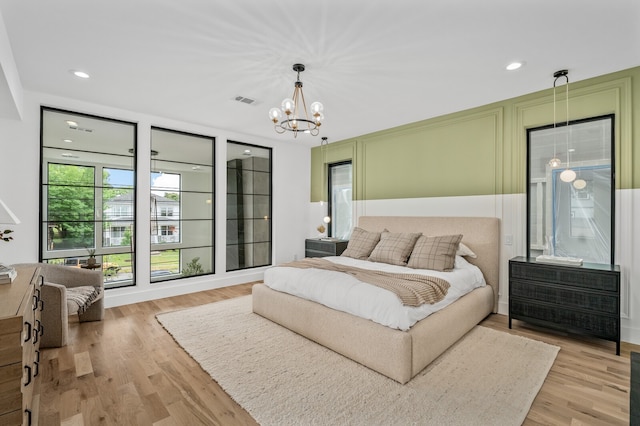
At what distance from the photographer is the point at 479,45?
2.50 metres

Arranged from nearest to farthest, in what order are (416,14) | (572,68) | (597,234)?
1. (416,14)
2. (572,68)
3. (597,234)

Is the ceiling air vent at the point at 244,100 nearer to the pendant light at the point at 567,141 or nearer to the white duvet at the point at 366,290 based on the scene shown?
the white duvet at the point at 366,290

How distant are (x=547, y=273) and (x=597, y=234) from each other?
758mm

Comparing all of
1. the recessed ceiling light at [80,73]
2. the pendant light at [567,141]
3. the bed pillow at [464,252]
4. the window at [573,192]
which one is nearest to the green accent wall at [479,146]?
the pendant light at [567,141]

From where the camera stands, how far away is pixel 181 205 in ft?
16.2

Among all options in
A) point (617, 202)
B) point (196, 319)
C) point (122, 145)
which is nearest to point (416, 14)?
point (617, 202)

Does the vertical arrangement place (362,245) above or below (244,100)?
below

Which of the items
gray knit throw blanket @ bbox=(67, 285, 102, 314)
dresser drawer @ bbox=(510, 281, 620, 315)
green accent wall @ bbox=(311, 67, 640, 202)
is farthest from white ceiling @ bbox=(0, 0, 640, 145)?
gray knit throw blanket @ bbox=(67, 285, 102, 314)

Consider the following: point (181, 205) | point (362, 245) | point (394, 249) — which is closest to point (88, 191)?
point (181, 205)

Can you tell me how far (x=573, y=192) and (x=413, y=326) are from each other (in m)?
2.56

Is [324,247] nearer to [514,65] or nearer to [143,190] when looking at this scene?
[143,190]

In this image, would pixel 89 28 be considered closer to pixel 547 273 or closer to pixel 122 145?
pixel 122 145

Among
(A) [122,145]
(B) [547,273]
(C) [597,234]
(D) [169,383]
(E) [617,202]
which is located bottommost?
(D) [169,383]

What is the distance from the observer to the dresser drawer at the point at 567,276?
275cm
